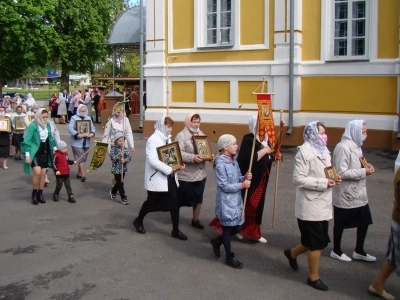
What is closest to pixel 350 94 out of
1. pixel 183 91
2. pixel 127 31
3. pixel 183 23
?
pixel 183 91

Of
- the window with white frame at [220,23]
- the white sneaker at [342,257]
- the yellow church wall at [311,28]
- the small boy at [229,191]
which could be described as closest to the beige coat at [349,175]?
the white sneaker at [342,257]

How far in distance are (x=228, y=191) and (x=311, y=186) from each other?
1105 millimetres

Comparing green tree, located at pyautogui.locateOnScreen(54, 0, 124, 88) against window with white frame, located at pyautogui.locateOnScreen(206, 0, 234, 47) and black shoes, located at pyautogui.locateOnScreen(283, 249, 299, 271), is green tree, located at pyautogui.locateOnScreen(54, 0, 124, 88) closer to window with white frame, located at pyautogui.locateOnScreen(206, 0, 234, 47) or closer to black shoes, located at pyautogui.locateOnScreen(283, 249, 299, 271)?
window with white frame, located at pyautogui.locateOnScreen(206, 0, 234, 47)

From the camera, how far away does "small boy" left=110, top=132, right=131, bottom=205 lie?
1045 centimetres

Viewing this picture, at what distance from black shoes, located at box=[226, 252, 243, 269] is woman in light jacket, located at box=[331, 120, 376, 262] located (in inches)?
48.7

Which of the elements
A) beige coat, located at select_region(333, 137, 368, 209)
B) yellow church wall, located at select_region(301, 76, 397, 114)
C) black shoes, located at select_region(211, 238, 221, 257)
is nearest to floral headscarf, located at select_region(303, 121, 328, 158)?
beige coat, located at select_region(333, 137, 368, 209)

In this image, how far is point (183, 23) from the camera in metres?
18.7

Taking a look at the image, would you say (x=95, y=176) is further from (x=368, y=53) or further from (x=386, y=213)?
(x=368, y=53)

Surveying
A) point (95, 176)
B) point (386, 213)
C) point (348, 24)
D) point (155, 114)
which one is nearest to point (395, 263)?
point (386, 213)

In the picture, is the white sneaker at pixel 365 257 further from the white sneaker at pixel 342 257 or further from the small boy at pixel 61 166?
the small boy at pixel 61 166

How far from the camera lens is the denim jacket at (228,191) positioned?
22.4ft

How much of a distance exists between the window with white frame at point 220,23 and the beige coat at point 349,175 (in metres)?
11.4

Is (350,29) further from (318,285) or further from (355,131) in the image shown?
(318,285)

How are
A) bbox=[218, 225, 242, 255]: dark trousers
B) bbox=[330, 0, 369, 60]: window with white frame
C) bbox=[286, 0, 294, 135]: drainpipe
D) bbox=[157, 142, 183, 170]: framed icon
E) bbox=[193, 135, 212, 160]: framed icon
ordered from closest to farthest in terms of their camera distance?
bbox=[218, 225, 242, 255]: dark trousers
bbox=[157, 142, 183, 170]: framed icon
bbox=[193, 135, 212, 160]: framed icon
bbox=[330, 0, 369, 60]: window with white frame
bbox=[286, 0, 294, 135]: drainpipe
